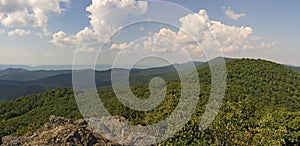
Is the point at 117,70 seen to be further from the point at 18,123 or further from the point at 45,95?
the point at 45,95

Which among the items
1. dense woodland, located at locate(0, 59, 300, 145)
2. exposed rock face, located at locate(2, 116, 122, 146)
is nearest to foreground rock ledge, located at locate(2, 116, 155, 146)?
exposed rock face, located at locate(2, 116, 122, 146)

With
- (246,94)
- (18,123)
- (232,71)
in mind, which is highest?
(232,71)

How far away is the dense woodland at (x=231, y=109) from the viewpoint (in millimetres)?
29547

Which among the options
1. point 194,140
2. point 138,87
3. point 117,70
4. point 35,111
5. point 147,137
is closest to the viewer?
point 117,70

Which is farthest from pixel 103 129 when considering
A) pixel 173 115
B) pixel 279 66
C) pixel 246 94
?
pixel 279 66

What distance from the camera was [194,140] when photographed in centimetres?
2345

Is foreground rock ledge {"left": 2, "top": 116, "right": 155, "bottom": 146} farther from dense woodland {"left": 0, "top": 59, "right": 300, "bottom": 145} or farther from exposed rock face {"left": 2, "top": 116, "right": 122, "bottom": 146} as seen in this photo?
dense woodland {"left": 0, "top": 59, "right": 300, "bottom": 145}

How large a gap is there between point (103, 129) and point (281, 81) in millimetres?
83680

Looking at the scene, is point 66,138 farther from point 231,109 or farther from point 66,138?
point 231,109

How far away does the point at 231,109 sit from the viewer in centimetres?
3434

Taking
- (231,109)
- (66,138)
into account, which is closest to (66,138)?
(66,138)

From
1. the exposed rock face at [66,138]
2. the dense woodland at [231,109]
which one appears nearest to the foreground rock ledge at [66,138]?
the exposed rock face at [66,138]

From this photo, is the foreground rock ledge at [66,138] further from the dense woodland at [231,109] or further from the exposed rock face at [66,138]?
the dense woodland at [231,109]

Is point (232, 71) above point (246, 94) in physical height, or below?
above
